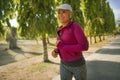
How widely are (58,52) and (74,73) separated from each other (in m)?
0.44

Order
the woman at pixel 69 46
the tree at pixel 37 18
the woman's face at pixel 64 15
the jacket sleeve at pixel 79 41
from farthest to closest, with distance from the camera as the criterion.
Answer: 1. the tree at pixel 37 18
2. the woman's face at pixel 64 15
3. the woman at pixel 69 46
4. the jacket sleeve at pixel 79 41

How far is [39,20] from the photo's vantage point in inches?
666

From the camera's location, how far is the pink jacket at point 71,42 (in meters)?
3.95

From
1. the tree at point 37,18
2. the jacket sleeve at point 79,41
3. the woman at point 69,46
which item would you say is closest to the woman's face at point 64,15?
the woman at point 69,46

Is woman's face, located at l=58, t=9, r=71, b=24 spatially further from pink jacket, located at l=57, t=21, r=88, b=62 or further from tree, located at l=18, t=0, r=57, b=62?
tree, located at l=18, t=0, r=57, b=62

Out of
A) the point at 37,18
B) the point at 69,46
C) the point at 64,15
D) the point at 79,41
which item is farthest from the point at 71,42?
the point at 37,18

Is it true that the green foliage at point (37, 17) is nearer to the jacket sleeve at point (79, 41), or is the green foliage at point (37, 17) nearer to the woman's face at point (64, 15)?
the woman's face at point (64, 15)

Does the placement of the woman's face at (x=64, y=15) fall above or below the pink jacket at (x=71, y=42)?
above

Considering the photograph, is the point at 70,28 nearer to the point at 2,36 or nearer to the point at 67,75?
the point at 67,75

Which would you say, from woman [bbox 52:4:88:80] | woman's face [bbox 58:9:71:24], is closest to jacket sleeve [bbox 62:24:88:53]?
woman [bbox 52:4:88:80]

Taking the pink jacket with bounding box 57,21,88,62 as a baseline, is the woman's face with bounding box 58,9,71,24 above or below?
above

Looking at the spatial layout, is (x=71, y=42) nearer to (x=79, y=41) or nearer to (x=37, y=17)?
(x=79, y=41)

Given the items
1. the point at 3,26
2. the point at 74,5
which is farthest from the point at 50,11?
the point at 74,5

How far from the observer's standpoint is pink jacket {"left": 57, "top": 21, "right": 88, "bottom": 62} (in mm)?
3953
